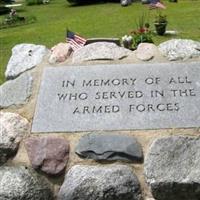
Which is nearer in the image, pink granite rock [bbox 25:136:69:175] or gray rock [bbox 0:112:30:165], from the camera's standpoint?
pink granite rock [bbox 25:136:69:175]

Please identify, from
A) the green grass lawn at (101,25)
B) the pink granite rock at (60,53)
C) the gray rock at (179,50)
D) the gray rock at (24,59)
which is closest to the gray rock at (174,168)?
the gray rock at (179,50)

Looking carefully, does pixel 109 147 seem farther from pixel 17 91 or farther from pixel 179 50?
pixel 179 50

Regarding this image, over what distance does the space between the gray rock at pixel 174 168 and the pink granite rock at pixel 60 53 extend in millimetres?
1384

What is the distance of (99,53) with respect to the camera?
495 centimetres

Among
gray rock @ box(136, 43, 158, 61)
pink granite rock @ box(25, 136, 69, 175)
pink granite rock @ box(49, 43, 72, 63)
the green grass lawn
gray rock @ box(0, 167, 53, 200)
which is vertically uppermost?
gray rock @ box(136, 43, 158, 61)

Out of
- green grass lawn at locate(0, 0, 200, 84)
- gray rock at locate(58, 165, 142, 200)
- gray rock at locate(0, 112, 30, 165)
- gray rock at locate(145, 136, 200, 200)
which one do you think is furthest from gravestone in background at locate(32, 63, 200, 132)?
Answer: green grass lawn at locate(0, 0, 200, 84)

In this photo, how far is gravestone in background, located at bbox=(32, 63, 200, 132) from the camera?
168 inches

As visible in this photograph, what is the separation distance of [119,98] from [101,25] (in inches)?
476

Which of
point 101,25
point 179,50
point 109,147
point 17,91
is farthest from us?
point 101,25

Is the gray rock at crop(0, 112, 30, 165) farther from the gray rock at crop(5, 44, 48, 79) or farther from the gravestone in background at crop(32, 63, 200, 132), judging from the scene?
the gray rock at crop(5, 44, 48, 79)

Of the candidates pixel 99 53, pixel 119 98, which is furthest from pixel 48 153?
pixel 99 53

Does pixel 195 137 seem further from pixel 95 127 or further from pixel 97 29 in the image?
pixel 97 29

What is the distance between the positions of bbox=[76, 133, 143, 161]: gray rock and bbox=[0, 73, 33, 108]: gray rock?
767mm

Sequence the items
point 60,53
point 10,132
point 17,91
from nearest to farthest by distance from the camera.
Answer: point 10,132 < point 17,91 < point 60,53
